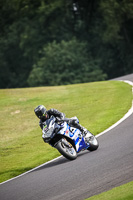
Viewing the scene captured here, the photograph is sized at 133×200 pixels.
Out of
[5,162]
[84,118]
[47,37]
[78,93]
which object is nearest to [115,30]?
[47,37]

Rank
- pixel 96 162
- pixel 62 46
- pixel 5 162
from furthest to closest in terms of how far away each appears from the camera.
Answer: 1. pixel 62 46
2. pixel 5 162
3. pixel 96 162

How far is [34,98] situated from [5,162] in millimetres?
9984

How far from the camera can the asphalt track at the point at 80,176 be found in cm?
800

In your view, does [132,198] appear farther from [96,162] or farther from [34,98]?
[34,98]

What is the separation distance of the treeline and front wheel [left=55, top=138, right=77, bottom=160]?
134 feet

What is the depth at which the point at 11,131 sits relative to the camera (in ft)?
59.2

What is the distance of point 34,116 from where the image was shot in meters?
19.9

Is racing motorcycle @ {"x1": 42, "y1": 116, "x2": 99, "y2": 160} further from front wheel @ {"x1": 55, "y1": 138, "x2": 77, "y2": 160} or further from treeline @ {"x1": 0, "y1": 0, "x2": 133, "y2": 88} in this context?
treeline @ {"x1": 0, "y1": 0, "x2": 133, "y2": 88}

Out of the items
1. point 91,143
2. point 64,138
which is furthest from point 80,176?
point 91,143

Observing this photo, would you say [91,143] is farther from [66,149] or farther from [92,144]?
[66,149]

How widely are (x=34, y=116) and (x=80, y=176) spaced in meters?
11.1

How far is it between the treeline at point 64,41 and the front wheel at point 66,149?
40.8 m

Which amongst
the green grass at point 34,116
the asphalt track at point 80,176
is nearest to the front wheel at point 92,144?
the asphalt track at point 80,176

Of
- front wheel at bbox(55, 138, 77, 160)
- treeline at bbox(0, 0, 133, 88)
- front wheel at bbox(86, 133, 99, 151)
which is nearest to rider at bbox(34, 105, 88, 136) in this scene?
front wheel at bbox(86, 133, 99, 151)
